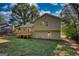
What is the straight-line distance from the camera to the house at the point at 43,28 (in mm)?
2535

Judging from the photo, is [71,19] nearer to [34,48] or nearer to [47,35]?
[47,35]

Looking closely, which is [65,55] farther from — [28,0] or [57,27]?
[28,0]

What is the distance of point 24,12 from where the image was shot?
8.47 ft

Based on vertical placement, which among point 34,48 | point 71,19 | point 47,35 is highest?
point 71,19

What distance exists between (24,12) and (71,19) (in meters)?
0.52

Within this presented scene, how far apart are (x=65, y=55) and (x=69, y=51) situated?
0.06 m

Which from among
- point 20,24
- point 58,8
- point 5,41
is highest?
point 58,8

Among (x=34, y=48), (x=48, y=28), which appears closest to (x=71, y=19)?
(x=48, y=28)

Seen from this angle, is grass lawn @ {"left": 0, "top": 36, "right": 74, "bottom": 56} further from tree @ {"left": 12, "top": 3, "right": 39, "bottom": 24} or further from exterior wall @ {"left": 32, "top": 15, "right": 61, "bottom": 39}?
tree @ {"left": 12, "top": 3, "right": 39, "bottom": 24}

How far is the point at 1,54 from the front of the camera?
2.51 metres

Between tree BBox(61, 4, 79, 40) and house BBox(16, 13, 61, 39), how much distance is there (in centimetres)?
8

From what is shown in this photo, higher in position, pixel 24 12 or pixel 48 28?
pixel 24 12

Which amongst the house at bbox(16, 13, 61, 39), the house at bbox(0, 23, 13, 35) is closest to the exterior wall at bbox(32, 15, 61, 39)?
the house at bbox(16, 13, 61, 39)

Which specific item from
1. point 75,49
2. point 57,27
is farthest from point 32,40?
point 75,49
